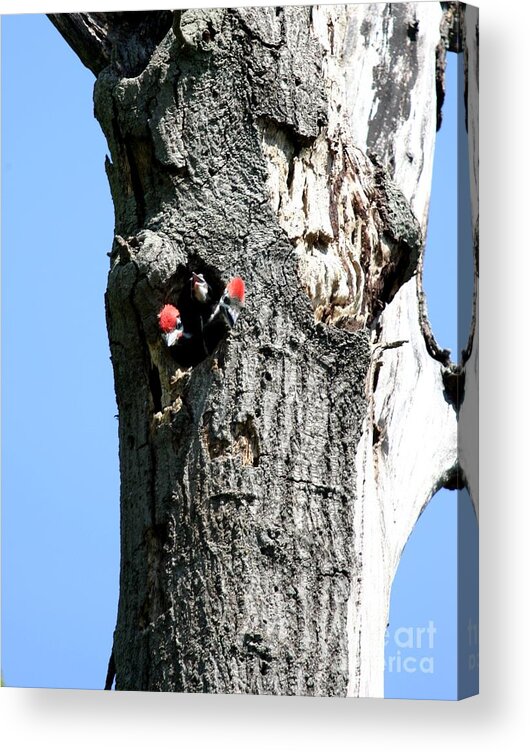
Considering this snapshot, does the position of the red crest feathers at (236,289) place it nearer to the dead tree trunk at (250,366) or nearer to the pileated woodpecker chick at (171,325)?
the dead tree trunk at (250,366)

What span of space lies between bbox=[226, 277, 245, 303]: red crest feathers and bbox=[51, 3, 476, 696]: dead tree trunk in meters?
0.02

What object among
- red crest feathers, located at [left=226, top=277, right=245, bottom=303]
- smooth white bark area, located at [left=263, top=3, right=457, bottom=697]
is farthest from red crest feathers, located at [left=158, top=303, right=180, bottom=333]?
smooth white bark area, located at [left=263, top=3, right=457, bottom=697]

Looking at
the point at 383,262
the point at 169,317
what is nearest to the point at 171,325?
the point at 169,317

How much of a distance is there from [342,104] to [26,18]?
86cm

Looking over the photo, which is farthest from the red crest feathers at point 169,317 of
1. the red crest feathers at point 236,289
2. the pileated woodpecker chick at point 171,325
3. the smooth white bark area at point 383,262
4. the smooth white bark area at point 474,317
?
the smooth white bark area at point 474,317

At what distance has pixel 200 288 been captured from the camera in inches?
99.3

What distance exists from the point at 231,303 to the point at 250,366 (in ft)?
0.44

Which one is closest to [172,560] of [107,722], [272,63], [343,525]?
[343,525]

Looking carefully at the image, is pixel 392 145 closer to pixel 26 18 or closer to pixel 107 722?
pixel 26 18

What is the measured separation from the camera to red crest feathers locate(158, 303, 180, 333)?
255 centimetres

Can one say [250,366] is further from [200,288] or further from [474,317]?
[474,317]

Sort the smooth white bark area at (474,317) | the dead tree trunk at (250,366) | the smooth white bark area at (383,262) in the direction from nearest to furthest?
the dead tree trunk at (250,366) → the smooth white bark area at (383,262) → the smooth white bark area at (474,317)

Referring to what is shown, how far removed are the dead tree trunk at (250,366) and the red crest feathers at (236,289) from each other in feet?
0.06

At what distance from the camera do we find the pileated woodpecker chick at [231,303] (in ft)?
8.18
